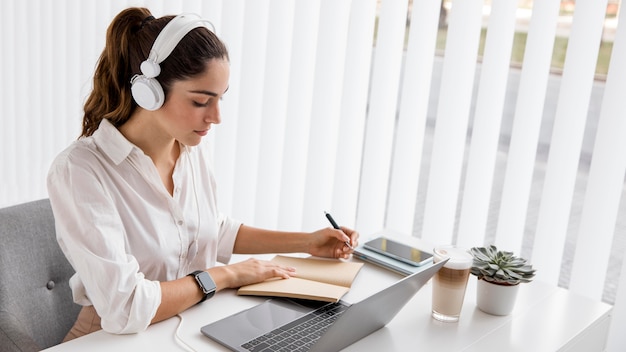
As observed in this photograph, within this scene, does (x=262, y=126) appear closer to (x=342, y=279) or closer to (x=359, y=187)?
(x=359, y=187)

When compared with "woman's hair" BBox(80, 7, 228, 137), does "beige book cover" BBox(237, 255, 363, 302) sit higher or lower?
lower

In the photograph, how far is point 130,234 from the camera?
142 centimetres

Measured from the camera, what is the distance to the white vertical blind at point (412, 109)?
2062mm

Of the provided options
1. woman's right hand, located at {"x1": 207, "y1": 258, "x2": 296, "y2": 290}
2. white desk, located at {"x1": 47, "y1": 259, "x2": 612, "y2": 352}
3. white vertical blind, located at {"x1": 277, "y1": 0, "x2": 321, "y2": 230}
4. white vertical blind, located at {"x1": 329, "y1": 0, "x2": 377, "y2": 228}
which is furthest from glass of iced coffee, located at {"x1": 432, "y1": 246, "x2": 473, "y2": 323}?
white vertical blind, located at {"x1": 277, "y1": 0, "x2": 321, "y2": 230}

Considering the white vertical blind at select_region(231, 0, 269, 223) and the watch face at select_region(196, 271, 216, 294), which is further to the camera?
the white vertical blind at select_region(231, 0, 269, 223)

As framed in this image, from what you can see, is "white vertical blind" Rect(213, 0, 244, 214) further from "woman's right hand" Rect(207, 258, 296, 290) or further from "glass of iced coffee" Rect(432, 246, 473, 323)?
"glass of iced coffee" Rect(432, 246, 473, 323)

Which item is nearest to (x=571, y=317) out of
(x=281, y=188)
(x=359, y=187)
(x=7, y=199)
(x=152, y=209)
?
(x=152, y=209)

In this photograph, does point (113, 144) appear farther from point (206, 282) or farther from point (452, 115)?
point (452, 115)

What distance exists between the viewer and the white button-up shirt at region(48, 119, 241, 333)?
4.04 feet

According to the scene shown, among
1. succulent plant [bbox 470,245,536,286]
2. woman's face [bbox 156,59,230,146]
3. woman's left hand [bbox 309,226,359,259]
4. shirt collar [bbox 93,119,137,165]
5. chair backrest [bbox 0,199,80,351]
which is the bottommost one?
chair backrest [bbox 0,199,80,351]

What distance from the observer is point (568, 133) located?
185 centimetres

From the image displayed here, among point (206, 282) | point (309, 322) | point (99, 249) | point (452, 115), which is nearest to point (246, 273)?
point (206, 282)

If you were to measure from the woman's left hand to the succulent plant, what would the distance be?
313mm

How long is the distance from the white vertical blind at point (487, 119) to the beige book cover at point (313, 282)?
0.62 metres
